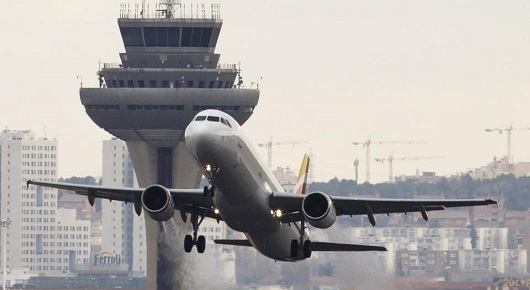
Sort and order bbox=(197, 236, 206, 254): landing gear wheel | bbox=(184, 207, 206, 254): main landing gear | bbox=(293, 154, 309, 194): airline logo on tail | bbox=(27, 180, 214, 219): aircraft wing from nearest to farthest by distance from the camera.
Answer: bbox=(27, 180, 214, 219): aircraft wing
bbox=(184, 207, 206, 254): main landing gear
bbox=(197, 236, 206, 254): landing gear wheel
bbox=(293, 154, 309, 194): airline logo on tail

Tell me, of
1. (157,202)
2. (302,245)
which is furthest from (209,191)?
(302,245)

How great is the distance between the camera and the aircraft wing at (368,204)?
335 ft

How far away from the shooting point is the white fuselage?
95.2 m

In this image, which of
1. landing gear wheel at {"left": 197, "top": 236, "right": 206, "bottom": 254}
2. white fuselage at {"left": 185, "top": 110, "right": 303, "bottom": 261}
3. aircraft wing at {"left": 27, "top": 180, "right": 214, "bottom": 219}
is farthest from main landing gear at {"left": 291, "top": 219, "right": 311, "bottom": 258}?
landing gear wheel at {"left": 197, "top": 236, "right": 206, "bottom": 254}

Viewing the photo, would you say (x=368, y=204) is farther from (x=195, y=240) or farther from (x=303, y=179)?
(x=303, y=179)

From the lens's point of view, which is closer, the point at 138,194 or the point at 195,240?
the point at 195,240

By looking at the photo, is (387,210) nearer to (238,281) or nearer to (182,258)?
(182,258)

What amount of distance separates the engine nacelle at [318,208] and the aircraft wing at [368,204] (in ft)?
4.17

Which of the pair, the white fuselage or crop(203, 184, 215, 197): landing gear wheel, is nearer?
the white fuselage

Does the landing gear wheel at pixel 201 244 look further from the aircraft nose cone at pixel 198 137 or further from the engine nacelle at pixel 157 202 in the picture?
the aircraft nose cone at pixel 198 137

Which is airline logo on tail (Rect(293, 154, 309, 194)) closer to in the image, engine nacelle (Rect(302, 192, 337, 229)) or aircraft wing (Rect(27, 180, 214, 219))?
aircraft wing (Rect(27, 180, 214, 219))

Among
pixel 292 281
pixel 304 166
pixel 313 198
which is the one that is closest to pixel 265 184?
pixel 313 198

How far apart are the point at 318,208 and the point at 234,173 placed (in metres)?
5.47

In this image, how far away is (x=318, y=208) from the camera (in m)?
100
